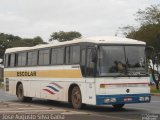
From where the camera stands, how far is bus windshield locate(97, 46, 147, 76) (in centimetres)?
2062

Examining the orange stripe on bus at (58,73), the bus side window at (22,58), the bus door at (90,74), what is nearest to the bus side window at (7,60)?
the bus side window at (22,58)

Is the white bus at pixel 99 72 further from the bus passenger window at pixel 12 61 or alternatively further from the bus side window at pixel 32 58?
the bus passenger window at pixel 12 61

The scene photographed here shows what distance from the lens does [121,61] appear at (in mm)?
20875

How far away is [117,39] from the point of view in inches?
844

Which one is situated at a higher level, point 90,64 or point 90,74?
point 90,64

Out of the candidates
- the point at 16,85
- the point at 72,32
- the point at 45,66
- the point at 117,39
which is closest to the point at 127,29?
the point at 16,85

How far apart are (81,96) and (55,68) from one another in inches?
123

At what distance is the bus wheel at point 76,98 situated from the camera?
2198 cm

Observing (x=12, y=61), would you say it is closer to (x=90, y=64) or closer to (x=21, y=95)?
(x=21, y=95)

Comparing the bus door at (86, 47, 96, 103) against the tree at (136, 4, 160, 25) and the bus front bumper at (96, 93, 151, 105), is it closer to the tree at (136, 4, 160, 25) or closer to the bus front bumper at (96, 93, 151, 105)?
the bus front bumper at (96, 93, 151, 105)

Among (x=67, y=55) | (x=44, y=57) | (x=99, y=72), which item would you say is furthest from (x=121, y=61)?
(x=44, y=57)

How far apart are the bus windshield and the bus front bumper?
85 cm

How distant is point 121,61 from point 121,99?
4.85ft

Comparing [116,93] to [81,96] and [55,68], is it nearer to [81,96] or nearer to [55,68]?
[81,96]
